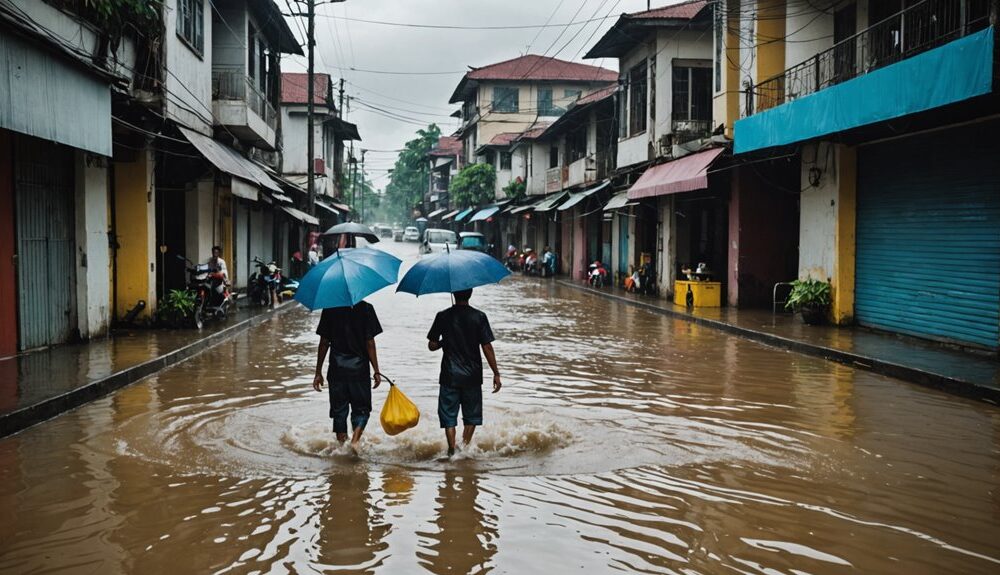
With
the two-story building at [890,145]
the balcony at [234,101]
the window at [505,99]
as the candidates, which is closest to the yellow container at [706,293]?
the two-story building at [890,145]

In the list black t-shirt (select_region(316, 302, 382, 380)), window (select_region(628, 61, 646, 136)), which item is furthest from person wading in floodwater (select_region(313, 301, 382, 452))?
window (select_region(628, 61, 646, 136))

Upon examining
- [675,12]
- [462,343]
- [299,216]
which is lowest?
[462,343]

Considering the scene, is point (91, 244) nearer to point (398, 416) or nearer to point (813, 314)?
point (398, 416)

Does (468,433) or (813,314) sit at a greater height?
(813,314)

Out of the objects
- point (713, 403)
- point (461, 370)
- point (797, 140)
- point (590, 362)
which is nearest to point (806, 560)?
point (461, 370)

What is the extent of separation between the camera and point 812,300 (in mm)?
17312

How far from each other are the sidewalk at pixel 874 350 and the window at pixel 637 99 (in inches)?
374

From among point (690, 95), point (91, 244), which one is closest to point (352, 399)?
point (91, 244)

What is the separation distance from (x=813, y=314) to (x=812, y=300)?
30 cm

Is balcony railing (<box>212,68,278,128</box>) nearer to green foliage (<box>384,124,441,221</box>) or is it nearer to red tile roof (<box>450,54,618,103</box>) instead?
red tile roof (<box>450,54,618,103</box>)

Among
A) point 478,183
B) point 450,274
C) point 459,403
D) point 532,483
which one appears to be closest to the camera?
point 532,483

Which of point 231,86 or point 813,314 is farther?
point 231,86

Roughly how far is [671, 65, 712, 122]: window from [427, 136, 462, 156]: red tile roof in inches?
2351

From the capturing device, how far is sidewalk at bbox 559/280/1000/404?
→ 10750 mm
